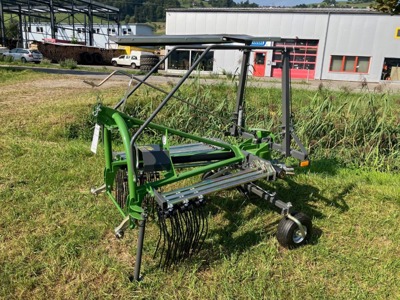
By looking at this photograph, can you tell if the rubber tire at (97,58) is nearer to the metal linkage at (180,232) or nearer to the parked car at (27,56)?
the parked car at (27,56)

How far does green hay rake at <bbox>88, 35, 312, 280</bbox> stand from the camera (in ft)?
8.39

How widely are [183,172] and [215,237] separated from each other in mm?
688

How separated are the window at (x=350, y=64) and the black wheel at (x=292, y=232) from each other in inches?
1172

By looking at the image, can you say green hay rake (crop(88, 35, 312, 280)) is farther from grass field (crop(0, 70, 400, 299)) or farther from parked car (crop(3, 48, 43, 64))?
parked car (crop(3, 48, 43, 64))

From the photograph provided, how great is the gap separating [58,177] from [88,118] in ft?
8.00

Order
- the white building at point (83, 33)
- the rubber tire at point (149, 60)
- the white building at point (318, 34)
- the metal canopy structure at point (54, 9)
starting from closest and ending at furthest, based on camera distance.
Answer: the white building at point (318, 34) → the rubber tire at point (149, 60) → the metal canopy structure at point (54, 9) → the white building at point (83, 33)

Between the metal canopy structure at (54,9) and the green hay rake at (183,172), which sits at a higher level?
the metal canopy structure at (54,9)

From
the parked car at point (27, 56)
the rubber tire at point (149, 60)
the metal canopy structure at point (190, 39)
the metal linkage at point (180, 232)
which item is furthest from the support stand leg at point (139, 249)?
the parked car at point (27, 56)

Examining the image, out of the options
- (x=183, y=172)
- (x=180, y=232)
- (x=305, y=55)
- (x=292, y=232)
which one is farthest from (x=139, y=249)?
(x=305, y=55)

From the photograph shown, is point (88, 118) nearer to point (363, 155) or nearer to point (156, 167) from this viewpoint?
point (156, 167)

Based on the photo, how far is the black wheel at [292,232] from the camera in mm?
2980

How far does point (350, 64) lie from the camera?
29797 millimetres

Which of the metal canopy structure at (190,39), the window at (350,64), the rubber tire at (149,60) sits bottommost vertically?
the rubber tire at (149,60)

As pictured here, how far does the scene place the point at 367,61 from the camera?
29.4 metres
